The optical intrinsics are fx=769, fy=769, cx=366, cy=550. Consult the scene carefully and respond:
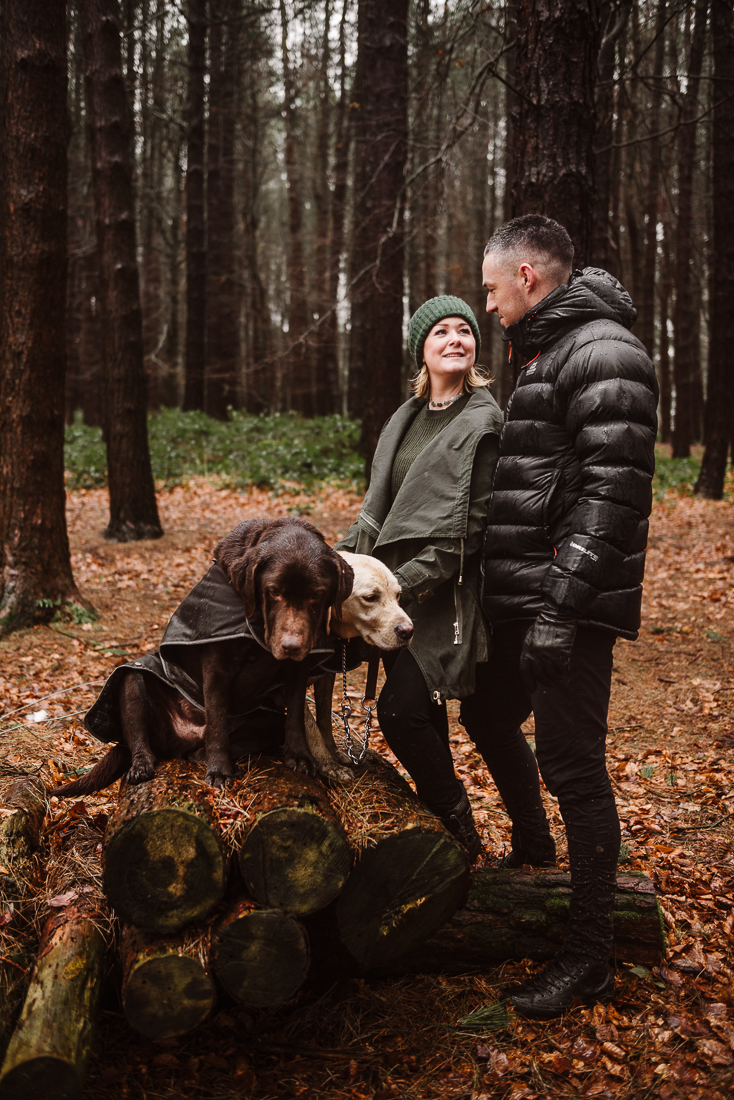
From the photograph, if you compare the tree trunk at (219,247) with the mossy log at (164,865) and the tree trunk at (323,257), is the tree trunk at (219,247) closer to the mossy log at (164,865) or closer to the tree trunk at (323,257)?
the tree trunk at (323,257)

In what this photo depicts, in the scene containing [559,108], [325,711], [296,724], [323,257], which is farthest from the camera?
[323,257]

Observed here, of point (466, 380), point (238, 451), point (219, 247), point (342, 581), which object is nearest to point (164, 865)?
point (342, 581)

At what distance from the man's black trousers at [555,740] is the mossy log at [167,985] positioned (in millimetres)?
1044

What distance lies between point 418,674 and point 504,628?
16.2 inches

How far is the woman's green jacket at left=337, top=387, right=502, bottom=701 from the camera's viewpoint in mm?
3150

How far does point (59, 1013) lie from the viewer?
8.25 ft

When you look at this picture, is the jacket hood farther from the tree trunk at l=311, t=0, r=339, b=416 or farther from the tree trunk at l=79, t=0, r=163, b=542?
the tree trunk at l=311, t=0, r=339, b=416

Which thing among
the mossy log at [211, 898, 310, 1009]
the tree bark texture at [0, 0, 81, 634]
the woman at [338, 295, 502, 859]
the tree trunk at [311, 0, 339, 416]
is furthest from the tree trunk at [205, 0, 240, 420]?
the mossy log at [211, 898, 310, 1009]

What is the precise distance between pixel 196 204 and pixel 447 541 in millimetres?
19192

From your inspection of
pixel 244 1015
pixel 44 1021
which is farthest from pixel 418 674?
pixel 44 1021

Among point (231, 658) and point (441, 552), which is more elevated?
point (441, 552)

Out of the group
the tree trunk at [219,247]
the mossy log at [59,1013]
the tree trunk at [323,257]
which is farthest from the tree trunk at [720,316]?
the mossy log at [59,1013]

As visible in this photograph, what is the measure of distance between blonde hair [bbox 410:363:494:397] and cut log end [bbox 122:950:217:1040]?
253cm

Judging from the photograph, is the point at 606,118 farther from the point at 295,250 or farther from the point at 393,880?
the point at 295,250
